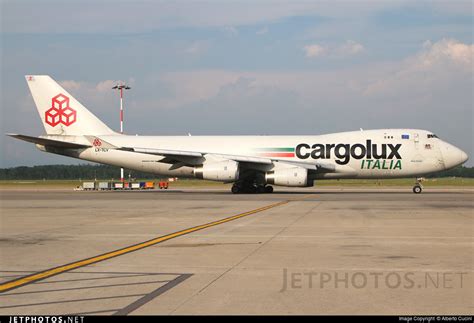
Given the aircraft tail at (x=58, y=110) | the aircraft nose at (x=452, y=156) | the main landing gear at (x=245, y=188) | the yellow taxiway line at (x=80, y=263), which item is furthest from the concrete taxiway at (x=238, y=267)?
the aircraft tail at (x=58, y=110)

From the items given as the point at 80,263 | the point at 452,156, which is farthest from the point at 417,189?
the point at 80,263

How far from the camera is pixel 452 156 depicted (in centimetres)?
3919

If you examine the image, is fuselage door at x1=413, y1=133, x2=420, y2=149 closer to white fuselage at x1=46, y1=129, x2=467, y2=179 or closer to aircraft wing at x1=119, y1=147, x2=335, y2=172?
white fuselage at x1=46, y1=129, x2=467, y2=179

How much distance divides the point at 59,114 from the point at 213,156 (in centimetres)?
1223

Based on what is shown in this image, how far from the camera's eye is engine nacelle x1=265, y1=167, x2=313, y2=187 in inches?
1441

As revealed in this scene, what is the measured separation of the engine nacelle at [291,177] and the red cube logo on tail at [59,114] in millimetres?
15686

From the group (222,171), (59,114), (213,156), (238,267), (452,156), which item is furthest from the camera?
(59,114)

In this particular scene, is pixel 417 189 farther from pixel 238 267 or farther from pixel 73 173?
pixel 73 173

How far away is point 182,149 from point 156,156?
193 cm

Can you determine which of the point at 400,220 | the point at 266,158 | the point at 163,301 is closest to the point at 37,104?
the point at 266,158

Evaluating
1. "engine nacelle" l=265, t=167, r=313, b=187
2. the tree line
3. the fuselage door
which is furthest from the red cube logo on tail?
the tree line

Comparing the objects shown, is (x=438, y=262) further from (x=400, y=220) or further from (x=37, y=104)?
(x=37, y=104)

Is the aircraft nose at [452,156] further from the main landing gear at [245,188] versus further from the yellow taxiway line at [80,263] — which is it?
the yellow taxiway line at [80,263]

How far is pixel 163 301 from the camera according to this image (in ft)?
22.4
